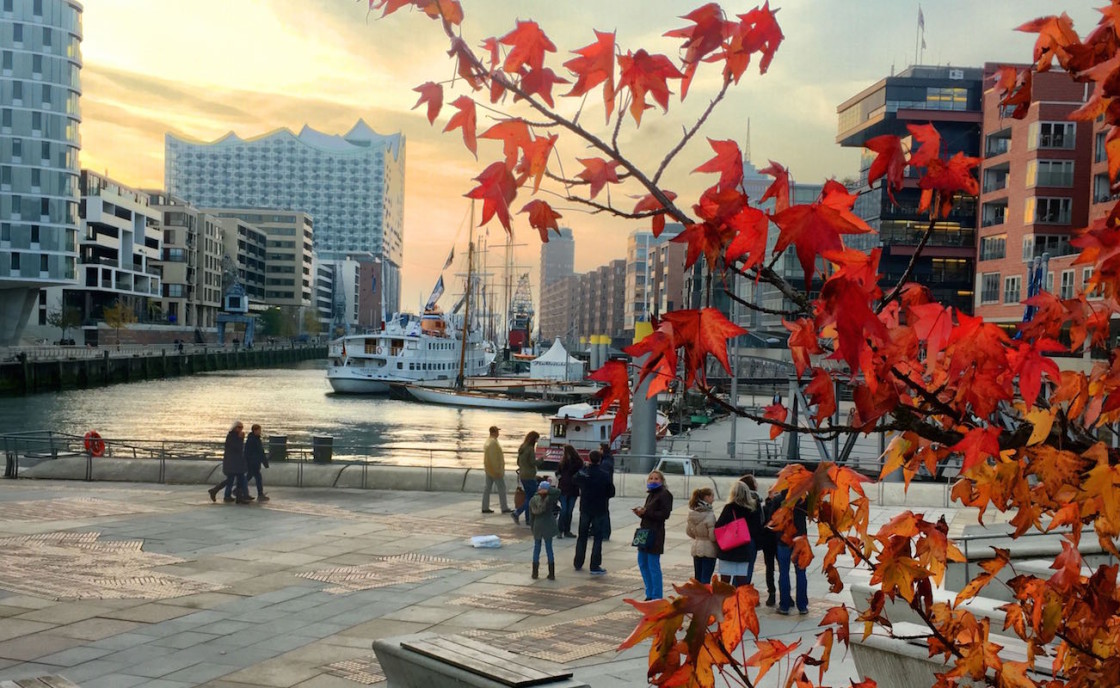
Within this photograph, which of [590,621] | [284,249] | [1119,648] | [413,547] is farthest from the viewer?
[284,249]

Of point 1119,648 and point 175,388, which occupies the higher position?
point 1119,648

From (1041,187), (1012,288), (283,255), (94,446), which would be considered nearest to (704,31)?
(94,446)

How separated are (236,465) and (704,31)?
17.9m

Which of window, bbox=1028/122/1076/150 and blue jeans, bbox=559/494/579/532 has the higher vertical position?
window, bbox=1028/122/1076/150

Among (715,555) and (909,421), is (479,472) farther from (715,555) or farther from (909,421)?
(909,421)

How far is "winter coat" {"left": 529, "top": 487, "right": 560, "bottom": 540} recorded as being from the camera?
42.5 ft

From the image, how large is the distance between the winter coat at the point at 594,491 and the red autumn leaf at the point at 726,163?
11253 millimetres

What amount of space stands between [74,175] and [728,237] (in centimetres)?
9633

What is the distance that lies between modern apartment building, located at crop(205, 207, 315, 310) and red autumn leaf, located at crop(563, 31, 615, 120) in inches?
7369

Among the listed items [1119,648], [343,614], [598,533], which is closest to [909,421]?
[1119,648]

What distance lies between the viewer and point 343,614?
11.3 metres

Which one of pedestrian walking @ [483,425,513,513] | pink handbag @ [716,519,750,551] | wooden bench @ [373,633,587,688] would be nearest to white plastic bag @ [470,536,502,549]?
pedestrian walking @ [483,425,513,513]

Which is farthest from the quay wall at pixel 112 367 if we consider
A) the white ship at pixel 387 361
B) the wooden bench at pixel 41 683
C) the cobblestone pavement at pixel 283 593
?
the wooden bench at pixel 41 683

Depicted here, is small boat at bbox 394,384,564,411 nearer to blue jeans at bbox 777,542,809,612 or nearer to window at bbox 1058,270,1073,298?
window at bbox 1058,270,1073,298
